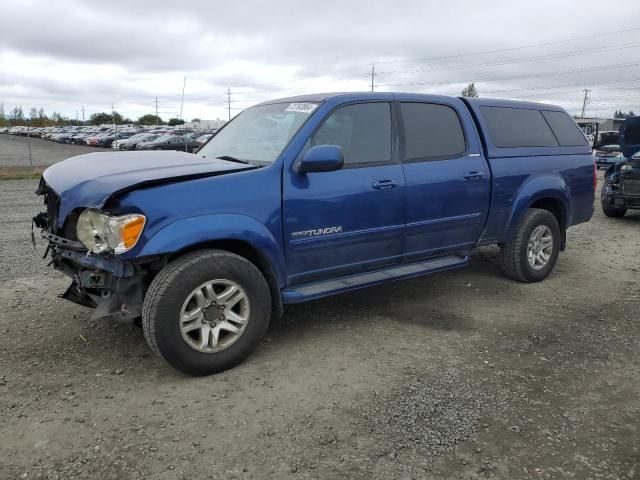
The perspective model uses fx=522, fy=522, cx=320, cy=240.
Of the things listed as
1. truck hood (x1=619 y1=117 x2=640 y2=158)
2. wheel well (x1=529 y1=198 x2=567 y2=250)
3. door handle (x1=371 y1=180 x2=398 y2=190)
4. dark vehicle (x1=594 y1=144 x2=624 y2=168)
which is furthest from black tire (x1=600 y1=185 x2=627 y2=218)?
dark vehicle (x1=594 y1=144 x2=624 y2=168)

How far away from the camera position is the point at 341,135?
13.2 feet

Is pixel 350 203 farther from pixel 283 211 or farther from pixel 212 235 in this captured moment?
pixel 212 235

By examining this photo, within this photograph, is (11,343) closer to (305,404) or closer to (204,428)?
(204,428)

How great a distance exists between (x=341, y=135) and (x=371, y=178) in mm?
405

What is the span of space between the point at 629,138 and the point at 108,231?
9.83 metres

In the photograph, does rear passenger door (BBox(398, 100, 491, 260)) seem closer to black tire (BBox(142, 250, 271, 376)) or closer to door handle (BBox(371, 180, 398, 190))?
door handle (BBox(371, 180, 398, 190))

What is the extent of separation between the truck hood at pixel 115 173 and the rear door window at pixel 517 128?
8.69 ft

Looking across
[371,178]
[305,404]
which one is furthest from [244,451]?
[371,178]

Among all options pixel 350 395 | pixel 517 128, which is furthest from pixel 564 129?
pixel 350 395

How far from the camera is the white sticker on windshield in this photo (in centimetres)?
402

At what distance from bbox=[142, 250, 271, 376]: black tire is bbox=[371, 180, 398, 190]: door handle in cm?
117

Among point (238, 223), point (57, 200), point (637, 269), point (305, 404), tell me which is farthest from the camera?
point (637, 269)

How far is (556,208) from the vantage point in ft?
18.8

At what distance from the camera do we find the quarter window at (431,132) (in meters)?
4.37
